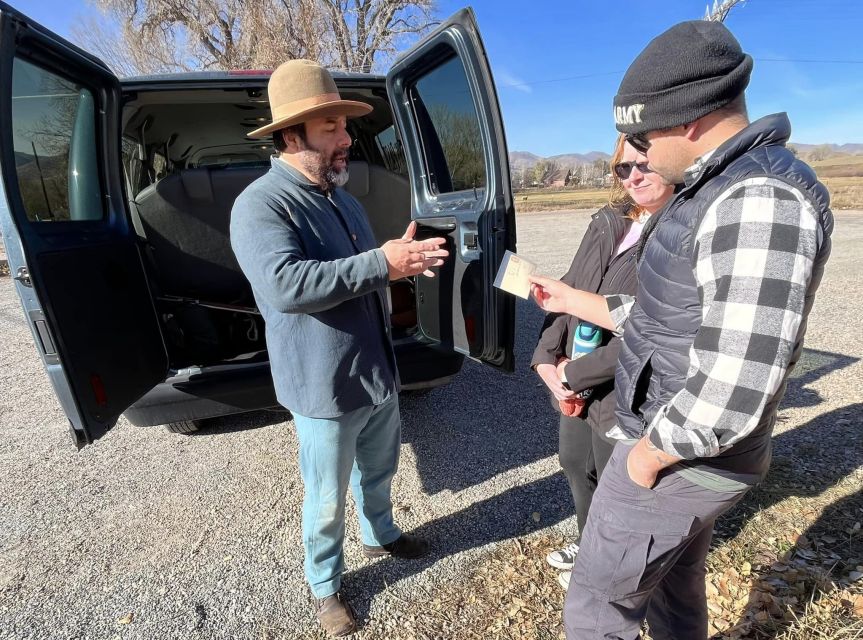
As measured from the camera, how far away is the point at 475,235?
7.76ft

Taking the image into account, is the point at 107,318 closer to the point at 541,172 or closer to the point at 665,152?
the point at 665,152

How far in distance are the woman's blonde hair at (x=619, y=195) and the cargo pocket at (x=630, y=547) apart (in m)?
1.04

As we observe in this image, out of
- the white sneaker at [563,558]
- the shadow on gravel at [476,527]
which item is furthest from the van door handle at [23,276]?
the white sneaker at [563,558]

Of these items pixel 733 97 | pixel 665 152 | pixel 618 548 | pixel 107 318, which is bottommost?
pixel 618 548

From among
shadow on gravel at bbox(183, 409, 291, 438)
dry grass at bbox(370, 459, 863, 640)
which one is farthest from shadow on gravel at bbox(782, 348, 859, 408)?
shadow on gravel at bbox(183, 409, 291, 438)

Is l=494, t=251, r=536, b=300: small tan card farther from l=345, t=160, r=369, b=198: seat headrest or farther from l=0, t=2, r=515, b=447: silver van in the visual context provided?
l=345, t=160, r=369, b=198: seat headrest

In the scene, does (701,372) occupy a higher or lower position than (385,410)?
higher

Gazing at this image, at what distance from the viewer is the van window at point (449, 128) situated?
2406 mm

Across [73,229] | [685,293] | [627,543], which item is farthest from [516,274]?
[73,229]

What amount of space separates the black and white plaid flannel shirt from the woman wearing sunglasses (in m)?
0.66

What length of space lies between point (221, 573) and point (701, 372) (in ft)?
7.19

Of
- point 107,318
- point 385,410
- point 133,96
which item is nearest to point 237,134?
point 133,96

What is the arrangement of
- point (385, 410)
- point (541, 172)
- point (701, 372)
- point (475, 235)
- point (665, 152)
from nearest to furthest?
point (701, 372)
point (665, 152)
point (385, 410)
point (475, 235)
point (541, 172)

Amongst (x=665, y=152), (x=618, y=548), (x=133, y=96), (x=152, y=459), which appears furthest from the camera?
(x=152, y=459)
